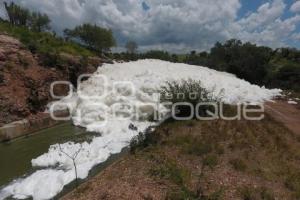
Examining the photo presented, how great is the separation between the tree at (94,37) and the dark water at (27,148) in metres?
17.4

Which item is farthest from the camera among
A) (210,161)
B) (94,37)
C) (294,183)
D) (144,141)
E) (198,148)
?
(94,37)

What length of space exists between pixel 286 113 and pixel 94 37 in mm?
20274

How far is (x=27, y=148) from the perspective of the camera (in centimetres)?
923

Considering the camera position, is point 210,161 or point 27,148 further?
point 27,148

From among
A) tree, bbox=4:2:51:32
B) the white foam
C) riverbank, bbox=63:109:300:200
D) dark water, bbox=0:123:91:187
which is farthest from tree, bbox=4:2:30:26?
riverbank, bbox=63:109:300:200

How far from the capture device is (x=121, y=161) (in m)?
7.08

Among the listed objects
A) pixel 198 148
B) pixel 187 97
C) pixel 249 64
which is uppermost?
pixel 249 64

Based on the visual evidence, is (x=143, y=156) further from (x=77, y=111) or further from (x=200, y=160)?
(x=77, y=111)

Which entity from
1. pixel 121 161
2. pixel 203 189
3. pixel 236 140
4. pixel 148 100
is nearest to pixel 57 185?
pixel 121 161

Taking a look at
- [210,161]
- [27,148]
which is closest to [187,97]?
[210,161]

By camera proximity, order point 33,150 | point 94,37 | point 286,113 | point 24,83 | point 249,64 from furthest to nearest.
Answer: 1. point 94,37
2. point 249,64
3. point 24,83
4. point 286,113
5. point 33,150

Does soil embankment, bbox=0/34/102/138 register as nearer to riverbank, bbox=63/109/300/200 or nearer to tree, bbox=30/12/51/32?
riverbank, bbox=63/109/300/200

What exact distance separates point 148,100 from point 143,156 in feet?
18.5

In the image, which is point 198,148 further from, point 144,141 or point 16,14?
point 16,14
